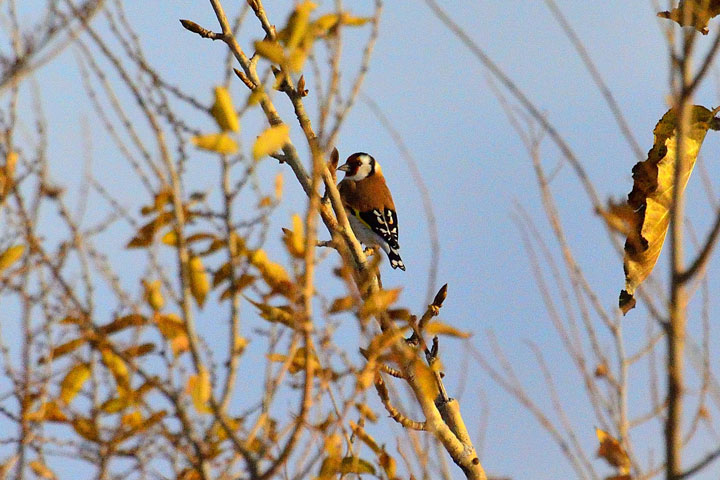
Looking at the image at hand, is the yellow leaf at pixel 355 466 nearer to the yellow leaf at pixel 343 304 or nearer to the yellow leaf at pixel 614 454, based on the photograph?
the yellow leaf at pixel 343 304

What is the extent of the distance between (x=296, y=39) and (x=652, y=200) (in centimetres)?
134

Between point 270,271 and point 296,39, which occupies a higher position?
point 296,39

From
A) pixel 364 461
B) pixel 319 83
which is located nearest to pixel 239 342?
pixel 364 461

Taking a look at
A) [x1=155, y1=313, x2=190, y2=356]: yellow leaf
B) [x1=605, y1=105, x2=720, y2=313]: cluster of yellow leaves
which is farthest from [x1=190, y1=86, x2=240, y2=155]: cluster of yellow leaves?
[x1=605, y1=105, x2=720, y2=313]: cluster of yellow leaves

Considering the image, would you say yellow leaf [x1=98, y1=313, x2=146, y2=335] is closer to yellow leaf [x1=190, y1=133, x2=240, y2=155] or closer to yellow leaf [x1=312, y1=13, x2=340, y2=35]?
yellow leaf [x1=190, y1=133, x2=240, y2=155]

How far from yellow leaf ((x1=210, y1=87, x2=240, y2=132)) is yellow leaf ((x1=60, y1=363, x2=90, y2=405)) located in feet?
3.04

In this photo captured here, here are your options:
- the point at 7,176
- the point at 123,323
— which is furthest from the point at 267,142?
the point at 7,176

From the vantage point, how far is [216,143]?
210cm

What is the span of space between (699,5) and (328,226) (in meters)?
1.93

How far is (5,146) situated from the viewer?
4051 millimetres

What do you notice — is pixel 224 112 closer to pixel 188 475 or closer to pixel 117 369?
pixel 117 369

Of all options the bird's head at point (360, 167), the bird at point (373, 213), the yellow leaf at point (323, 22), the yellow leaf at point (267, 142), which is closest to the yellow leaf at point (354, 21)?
the yellow leaf at point (323, 22)

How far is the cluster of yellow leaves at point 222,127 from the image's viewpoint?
6.88 ft

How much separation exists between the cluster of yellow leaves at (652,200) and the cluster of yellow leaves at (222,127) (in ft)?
4.17
